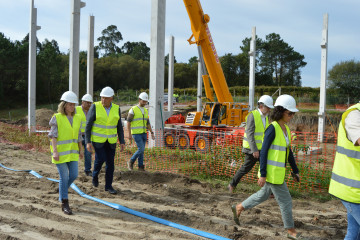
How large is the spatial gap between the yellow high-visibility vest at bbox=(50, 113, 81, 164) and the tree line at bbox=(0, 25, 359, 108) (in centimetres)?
4411

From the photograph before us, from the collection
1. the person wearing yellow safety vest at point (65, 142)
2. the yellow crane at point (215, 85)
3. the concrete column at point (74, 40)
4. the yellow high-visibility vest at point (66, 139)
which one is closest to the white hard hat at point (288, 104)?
the person wearing yellow safety vest at point (65, 142)

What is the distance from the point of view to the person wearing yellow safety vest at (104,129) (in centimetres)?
624

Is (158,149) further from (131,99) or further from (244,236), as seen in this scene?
(131,99)

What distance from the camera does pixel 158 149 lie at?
33.0 feet

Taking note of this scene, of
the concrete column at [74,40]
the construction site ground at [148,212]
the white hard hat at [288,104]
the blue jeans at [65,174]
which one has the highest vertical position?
the concrete column at [74,40]

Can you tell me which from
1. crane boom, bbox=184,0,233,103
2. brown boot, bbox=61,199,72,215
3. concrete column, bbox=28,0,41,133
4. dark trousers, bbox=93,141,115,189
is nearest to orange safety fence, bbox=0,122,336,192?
dark trousers, bbox=93,141,115,189

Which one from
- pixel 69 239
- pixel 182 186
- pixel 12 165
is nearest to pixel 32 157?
pixel 12 165

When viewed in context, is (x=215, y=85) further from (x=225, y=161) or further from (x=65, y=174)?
(x=65, y=174)

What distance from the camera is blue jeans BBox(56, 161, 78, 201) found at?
519 cm

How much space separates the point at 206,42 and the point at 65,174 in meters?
9.74

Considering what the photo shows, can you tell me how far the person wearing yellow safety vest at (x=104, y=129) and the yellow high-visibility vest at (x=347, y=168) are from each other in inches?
165

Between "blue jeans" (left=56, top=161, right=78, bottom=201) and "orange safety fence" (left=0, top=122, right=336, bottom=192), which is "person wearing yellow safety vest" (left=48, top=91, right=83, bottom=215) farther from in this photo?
"orange safety fence" (left=0, top=122, right=336, bottom=192)

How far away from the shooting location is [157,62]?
10.9 metres

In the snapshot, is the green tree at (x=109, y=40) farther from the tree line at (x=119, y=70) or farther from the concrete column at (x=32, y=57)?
the concrete column at (x=32, y=57)
